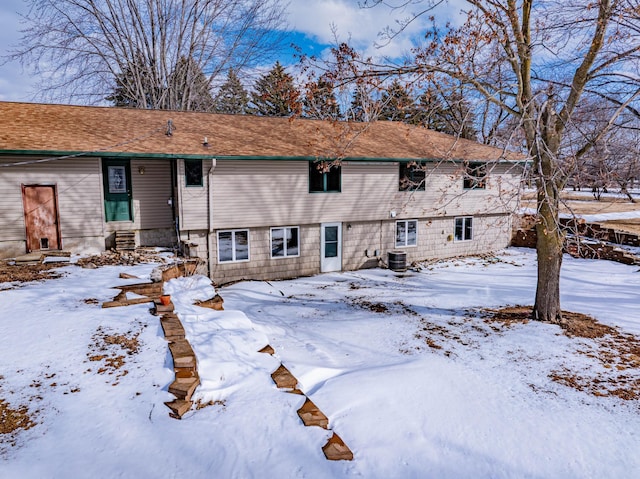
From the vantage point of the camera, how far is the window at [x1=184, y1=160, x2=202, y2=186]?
43.6ft

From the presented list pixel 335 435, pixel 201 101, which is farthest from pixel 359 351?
pixel 201 101

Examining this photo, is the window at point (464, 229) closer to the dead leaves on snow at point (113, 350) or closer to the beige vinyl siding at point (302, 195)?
the beige vinyl siding at point (302, 195)

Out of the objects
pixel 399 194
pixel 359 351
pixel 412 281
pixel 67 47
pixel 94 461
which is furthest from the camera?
pixel 67 47

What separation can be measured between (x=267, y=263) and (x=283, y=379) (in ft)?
31.3

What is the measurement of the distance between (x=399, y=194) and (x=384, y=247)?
224cm

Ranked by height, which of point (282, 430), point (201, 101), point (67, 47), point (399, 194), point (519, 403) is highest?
point (67, 47)

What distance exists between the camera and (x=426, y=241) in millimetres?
17672

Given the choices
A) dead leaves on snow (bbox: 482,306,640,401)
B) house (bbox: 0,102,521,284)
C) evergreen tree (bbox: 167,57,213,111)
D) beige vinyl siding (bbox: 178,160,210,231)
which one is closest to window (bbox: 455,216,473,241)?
house (bbox: 0,102,521,284)

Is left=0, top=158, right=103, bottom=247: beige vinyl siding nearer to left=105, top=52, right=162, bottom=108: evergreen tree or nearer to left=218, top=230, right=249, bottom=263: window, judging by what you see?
left=218, top=230, right=249, bottom=263: window

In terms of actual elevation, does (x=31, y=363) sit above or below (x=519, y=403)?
above

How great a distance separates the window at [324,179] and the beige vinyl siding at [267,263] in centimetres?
145

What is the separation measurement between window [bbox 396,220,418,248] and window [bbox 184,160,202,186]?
8140 millimetres

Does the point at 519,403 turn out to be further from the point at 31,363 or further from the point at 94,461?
the point at 31,363

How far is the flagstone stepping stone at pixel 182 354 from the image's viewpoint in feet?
17.3
